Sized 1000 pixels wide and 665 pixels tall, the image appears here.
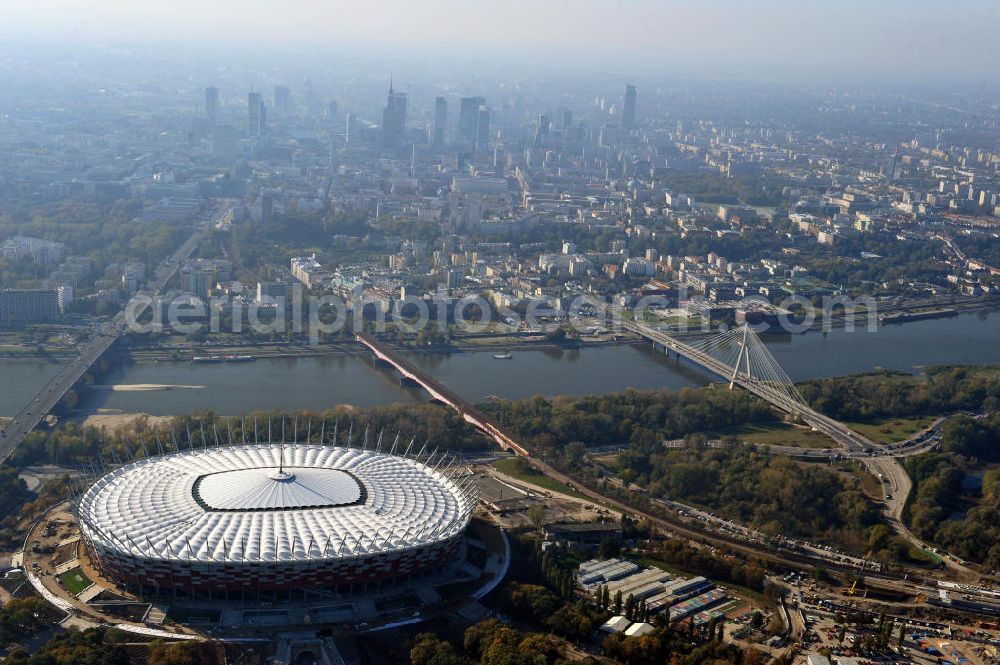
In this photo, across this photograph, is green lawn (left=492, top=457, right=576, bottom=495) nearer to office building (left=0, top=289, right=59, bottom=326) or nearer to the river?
the river

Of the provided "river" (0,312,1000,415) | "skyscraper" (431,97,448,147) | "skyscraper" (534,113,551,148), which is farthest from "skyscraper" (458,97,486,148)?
"river" (0,312,1000,415)

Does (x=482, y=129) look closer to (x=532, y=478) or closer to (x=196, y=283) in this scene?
(x=196, y=283)

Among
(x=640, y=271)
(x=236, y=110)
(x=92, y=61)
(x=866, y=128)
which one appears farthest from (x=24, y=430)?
(x=92, y=61)

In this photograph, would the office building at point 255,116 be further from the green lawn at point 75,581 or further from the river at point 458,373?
the green lawn at point 75,581

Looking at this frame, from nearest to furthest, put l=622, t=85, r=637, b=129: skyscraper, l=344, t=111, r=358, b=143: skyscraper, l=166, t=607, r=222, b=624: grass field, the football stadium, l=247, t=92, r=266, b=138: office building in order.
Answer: l=166, t=607, r=222, b=624: grass field, the football stadium, l=247, t=92, r=266, b=138: office building, l=344, t=111, r=358, b=143: skyscraper, l=622, t=85, r=637, b=129: skyscraper

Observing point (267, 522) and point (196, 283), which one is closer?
point (267, 522)

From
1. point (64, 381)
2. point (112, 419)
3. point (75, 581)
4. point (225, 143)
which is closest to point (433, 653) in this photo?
point (75, 581)
